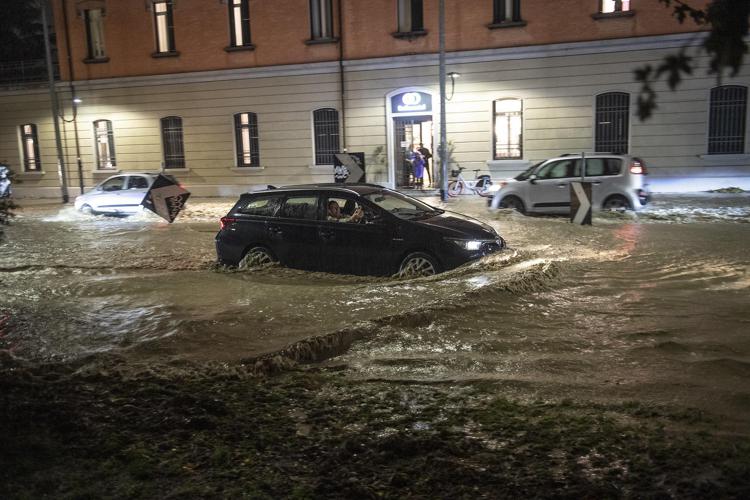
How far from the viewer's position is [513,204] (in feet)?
53.8

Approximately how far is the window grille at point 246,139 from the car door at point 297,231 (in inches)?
598

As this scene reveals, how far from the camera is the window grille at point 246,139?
80.6ft

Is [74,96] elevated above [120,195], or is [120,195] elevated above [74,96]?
[74,96]

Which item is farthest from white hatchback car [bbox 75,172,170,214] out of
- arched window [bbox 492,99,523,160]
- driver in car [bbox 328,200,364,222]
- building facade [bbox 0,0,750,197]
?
driver in car [bbox 328,200,364,222]

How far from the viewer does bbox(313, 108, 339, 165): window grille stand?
922 inches

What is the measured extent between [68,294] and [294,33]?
1633cm

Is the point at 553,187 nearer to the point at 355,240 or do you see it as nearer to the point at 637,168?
the point at 637,168

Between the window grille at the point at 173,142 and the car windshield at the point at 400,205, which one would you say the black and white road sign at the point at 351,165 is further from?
the window grille at the point at 173,142

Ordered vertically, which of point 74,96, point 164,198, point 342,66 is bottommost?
point 164,198

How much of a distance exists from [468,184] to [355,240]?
42.8 feet

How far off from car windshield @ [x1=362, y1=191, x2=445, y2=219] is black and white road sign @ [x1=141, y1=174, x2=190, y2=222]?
589cm

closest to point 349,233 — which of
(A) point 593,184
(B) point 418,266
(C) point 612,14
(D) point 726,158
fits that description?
(B) point 418,266

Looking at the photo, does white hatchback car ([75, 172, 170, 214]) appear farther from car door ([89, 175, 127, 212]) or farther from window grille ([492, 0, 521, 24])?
window grille ([492, 0, 521, 24])

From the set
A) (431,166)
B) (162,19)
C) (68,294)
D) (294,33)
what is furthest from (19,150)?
(68,294)
